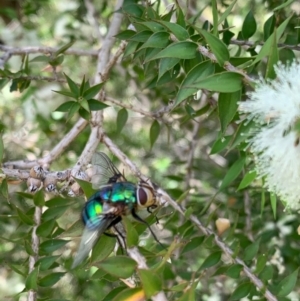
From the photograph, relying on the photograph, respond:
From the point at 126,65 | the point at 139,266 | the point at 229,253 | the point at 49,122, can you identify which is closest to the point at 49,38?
the point at 49,122

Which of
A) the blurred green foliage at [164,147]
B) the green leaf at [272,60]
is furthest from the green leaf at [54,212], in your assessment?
the green leaf at [272,60]

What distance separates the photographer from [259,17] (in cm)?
183

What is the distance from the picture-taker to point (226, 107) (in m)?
0.76

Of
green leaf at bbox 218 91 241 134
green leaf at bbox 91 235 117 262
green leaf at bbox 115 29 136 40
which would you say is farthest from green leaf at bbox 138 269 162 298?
green leaf at bbox 115 29 136 40

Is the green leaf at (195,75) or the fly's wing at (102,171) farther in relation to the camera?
the fly's wing at (102,171)

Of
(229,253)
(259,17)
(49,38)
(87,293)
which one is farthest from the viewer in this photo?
(49,38)

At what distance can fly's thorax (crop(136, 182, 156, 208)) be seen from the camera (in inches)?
32.5

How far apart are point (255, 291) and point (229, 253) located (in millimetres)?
75

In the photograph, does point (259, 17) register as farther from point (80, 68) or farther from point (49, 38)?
point (49, 38)

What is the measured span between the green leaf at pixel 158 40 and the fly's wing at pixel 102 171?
0.20 m

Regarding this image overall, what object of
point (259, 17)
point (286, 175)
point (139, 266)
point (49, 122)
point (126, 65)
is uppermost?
point (286, 175)

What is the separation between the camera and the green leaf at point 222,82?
69 centimetres

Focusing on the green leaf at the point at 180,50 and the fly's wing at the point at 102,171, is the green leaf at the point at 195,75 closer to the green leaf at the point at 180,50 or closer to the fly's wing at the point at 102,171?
the green leaf at the point at 180,50

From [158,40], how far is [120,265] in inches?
12.9
